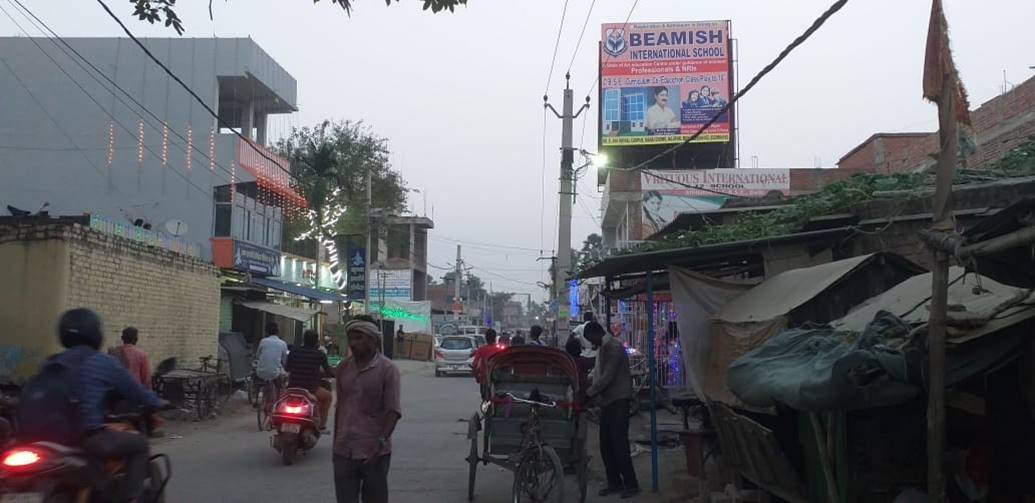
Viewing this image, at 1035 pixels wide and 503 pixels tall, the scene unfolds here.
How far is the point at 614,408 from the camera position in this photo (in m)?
9.22

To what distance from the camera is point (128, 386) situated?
494 cm

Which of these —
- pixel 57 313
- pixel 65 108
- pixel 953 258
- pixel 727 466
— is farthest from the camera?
→ pixel 65 108

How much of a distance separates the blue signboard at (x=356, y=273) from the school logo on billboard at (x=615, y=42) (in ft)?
55.6

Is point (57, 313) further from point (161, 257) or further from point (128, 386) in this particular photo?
point (128, 386)

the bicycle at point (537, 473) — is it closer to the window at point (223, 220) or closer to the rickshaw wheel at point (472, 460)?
the rickshaw wheel at point (472, 460)

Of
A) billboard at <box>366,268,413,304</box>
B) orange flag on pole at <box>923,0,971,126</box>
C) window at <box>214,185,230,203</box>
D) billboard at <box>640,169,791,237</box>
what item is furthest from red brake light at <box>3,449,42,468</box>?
billboard at <box>366,268,413,304</box>

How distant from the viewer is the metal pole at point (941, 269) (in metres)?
4.46

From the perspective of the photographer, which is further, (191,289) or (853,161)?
(853,161)

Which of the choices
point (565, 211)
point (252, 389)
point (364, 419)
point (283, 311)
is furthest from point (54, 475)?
point (283, 311)

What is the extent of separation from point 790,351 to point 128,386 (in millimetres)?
4524

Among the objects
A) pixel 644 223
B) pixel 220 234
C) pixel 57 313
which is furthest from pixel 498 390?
pixel 644 223

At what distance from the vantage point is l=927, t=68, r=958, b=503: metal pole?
4.46 m

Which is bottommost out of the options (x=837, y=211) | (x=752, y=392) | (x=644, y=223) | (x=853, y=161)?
(x=752, y=392)

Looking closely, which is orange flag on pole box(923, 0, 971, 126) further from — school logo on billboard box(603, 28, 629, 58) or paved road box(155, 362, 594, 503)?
school logo on billboard box(603, 28, 629, 58)
